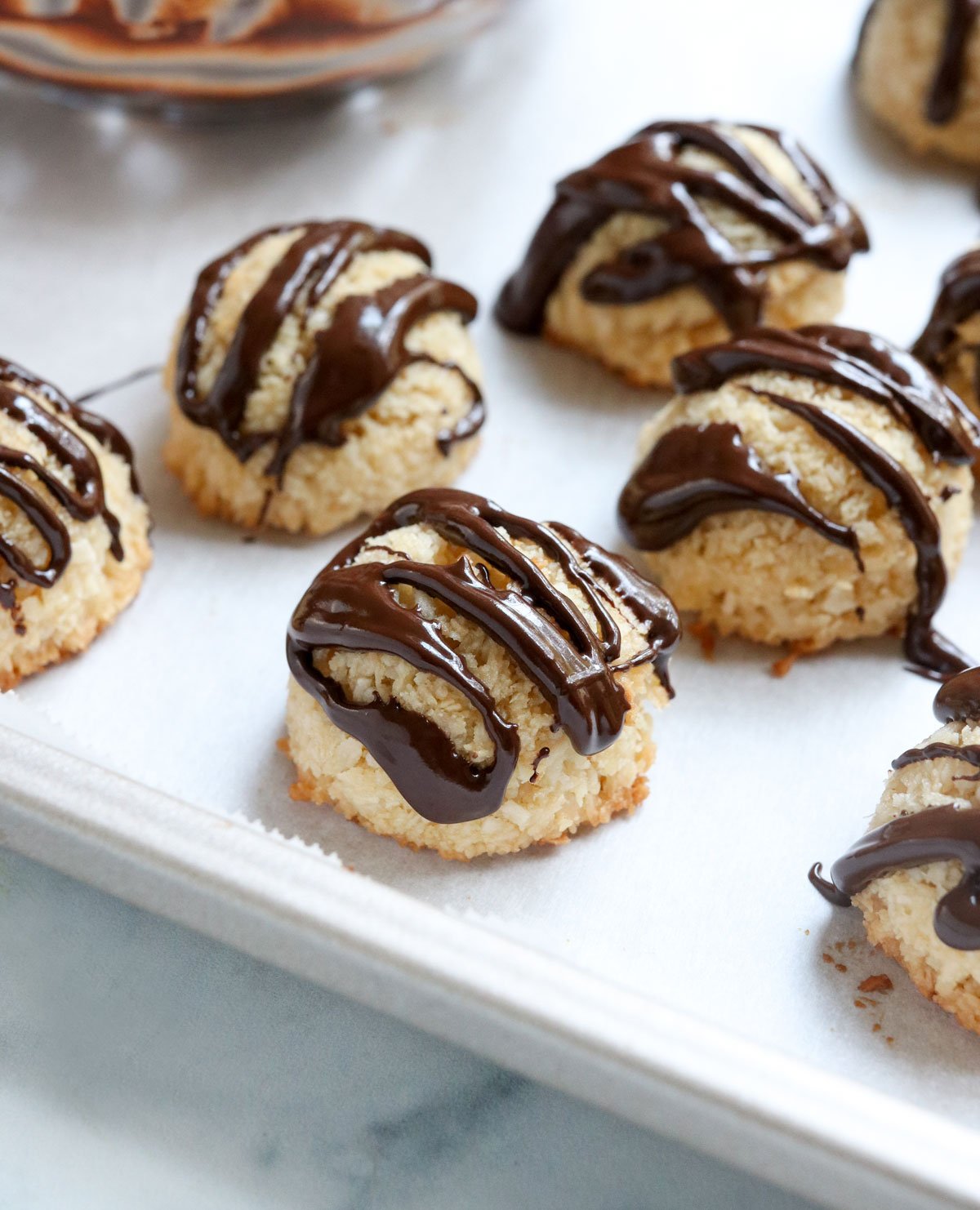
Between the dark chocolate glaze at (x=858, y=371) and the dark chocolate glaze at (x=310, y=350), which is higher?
the dark chocolate glaze at (x=858, y=371)

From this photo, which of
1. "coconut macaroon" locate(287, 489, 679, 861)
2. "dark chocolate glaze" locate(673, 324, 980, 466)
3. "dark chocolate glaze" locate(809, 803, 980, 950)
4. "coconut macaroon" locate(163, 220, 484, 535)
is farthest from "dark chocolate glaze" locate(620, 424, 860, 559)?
"dark chocolate glaze" locate(809, 803, 980, 950)

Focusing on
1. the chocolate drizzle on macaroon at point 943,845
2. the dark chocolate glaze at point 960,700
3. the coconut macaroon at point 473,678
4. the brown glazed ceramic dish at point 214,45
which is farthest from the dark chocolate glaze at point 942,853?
the brown glazed ceramic dish at point 214,45

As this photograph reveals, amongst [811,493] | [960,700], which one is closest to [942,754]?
[960,700]

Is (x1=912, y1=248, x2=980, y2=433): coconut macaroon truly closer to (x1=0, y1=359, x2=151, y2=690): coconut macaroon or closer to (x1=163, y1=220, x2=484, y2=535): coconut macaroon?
(x1=163, y1=220, x2=484, y2=535): coconut macaroon

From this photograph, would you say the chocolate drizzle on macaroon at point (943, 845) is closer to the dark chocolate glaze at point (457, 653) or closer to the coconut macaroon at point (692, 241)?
the dark chocolate glaze at point (457, 653)

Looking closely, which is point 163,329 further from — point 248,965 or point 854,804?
point 854,804

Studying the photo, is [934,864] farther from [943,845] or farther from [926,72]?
[926,72]

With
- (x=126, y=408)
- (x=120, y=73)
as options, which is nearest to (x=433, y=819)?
(x=126, y=408)
